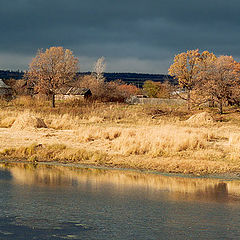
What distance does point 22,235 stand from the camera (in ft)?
29.3

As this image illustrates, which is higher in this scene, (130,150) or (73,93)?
(73,93)

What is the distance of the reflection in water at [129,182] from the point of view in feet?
42.5

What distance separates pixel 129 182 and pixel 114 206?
3.35 metres

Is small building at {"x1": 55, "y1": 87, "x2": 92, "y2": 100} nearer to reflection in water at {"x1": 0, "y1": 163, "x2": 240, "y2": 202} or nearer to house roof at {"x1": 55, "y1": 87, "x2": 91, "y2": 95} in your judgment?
house roof at {"x1": 55, "y1": 87, "x2": 91, "y2": 95}

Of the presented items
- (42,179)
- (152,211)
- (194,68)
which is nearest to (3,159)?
(42,179)

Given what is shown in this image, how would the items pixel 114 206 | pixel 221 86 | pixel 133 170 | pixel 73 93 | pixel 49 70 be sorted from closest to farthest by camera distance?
pixel 114 206 < pixel 133 170 < pixel 221 86 < pixel 49 70 < pixel 73 93

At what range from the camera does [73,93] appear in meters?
75.2

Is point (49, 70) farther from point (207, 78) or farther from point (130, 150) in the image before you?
point (130, 150)

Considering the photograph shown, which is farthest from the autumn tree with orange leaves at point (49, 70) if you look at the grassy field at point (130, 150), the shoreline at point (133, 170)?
the shoreline at point (133, 170)

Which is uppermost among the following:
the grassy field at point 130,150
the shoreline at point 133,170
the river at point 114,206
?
the grassy field at point 130,150

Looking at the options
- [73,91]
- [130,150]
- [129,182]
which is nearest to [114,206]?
[129,182]

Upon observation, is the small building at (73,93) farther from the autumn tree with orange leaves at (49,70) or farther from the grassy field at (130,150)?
the grassy field at (130,150)

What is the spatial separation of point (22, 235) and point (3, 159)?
11.1 m

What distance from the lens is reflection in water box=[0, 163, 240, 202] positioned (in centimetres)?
1296
